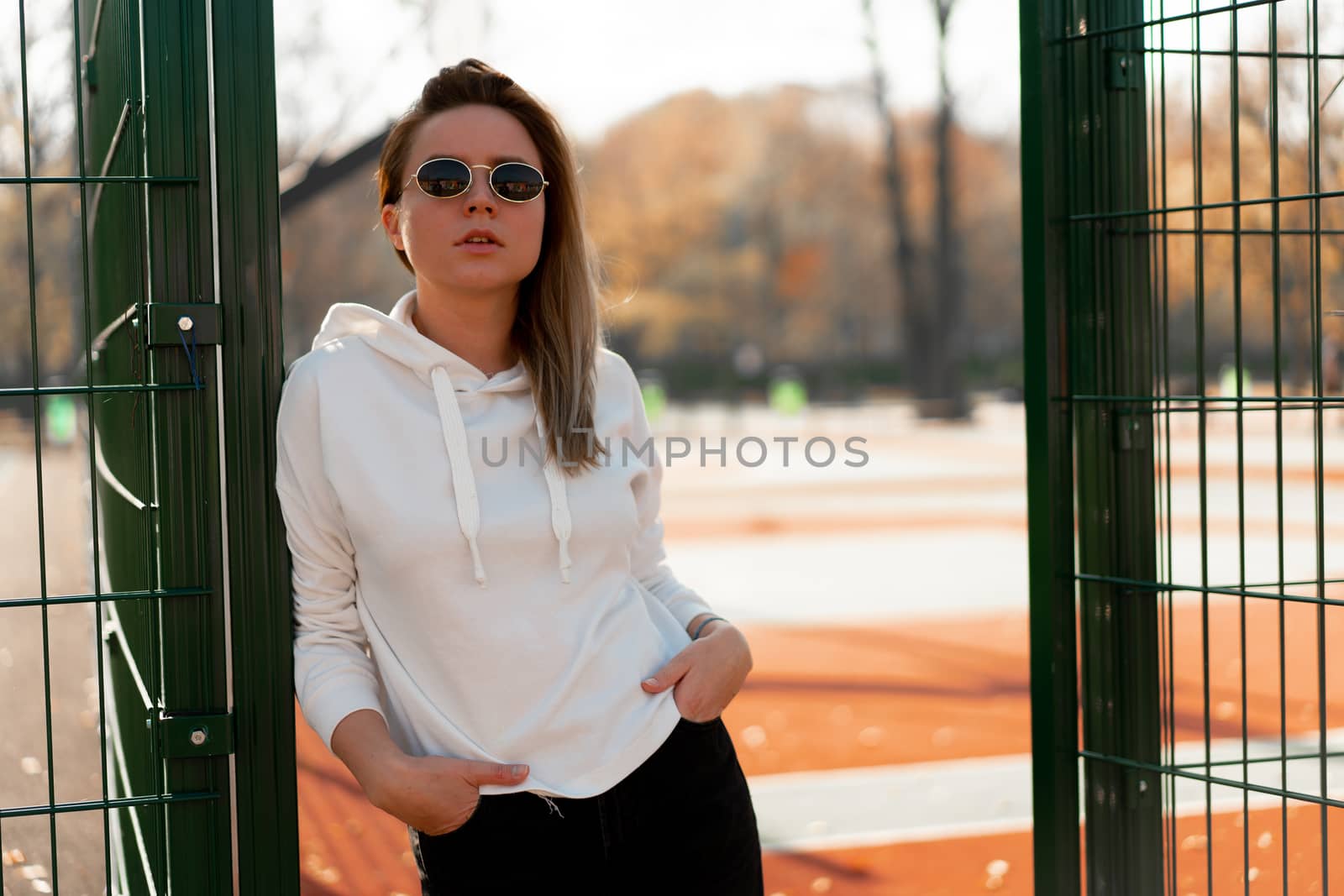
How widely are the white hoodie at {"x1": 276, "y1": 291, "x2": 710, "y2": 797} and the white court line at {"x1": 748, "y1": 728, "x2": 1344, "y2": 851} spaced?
266 centimetres

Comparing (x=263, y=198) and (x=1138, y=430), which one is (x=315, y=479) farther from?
(x=1138, y=430)

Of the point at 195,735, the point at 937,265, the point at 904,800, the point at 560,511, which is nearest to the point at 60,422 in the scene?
the point at 904,800

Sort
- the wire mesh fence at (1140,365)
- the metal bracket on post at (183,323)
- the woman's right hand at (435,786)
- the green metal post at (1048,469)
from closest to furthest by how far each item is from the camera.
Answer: the woman's right hand at (435,786) → the metal bracket on post at (183,323) → the wire mesh fence at (1140,365) → the green metal post at (1048,469)

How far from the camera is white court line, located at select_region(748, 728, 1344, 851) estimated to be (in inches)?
176

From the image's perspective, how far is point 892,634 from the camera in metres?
8.77

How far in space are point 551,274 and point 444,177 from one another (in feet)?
0.89

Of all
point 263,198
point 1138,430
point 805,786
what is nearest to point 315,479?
point 263,198

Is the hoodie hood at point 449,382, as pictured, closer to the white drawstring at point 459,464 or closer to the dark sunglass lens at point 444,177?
the white drawstring at point 459,464

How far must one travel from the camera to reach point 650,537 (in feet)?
7.65

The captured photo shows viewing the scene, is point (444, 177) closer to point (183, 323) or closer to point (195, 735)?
point (183, 323)

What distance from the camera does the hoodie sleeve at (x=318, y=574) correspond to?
1.95m

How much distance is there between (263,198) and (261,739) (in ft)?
3.03

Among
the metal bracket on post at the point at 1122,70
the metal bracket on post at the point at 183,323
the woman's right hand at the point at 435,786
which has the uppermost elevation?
the metal bracket on post at the point at 1122,70

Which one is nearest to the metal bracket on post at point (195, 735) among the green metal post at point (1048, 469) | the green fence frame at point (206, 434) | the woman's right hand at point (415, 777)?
the green fence frame at point (206, 434)
